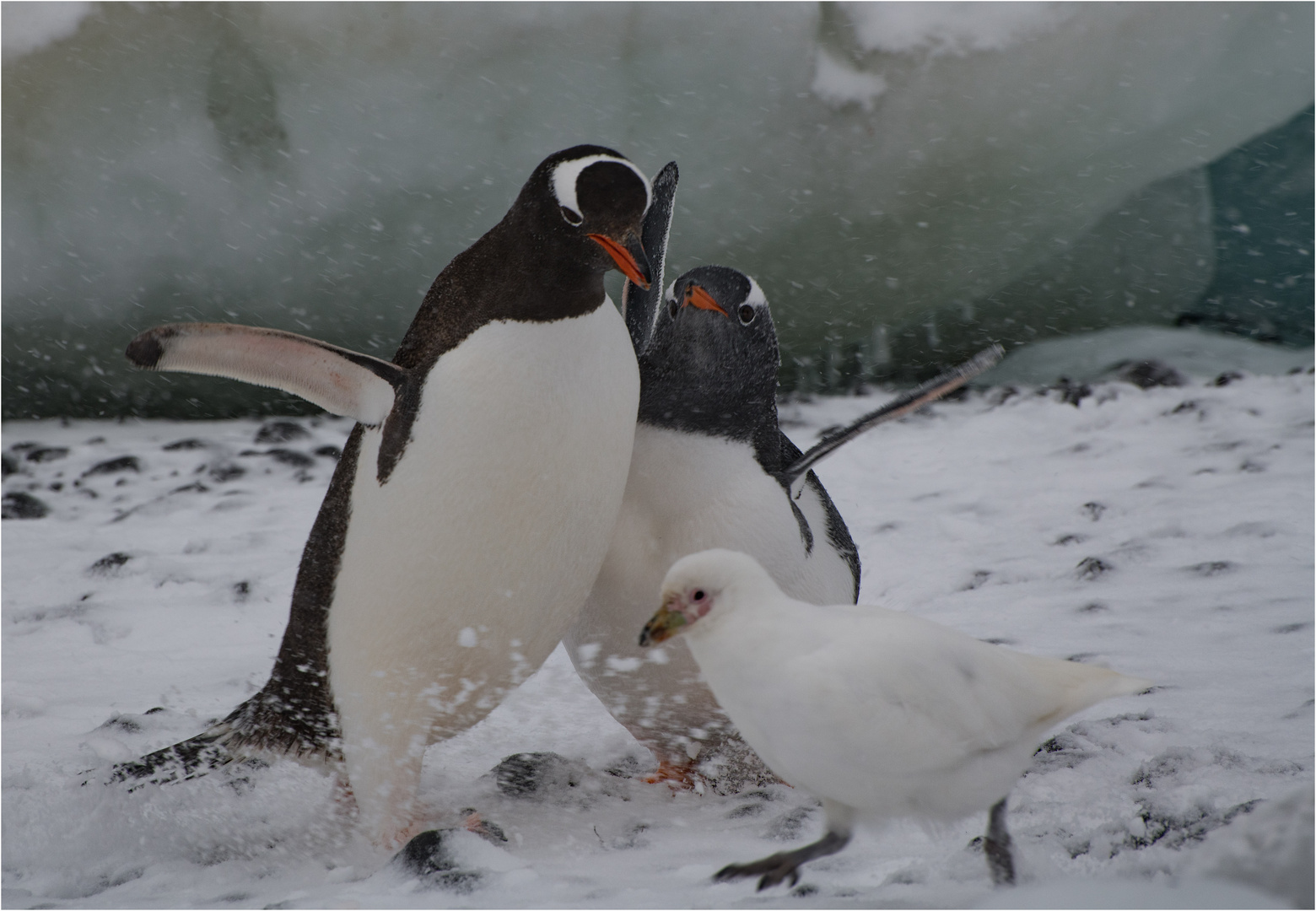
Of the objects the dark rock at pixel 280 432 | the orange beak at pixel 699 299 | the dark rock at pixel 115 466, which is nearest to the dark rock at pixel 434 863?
the orange beak at pixel 699 299

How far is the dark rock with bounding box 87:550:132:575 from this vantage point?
2.11 meters

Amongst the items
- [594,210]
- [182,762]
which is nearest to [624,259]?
[594,210]

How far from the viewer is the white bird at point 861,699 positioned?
0.71m

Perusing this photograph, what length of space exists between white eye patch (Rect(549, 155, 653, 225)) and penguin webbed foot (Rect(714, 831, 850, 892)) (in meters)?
0.58

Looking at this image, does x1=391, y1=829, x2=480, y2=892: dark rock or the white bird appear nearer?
the white bird

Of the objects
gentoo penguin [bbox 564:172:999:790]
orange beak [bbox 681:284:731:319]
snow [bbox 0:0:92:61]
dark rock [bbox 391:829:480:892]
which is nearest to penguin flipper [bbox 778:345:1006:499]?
gentoo penguin [bbox 564:172:999:790]

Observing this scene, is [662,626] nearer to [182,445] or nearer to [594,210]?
[594,210]

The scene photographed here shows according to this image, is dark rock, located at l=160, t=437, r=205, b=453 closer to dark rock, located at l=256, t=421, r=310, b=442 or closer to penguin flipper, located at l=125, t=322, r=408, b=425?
dark rock, located at l=256, t=421, r=310, b=442

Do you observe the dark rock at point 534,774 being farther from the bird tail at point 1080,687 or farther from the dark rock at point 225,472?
the dark rock at point 225,472

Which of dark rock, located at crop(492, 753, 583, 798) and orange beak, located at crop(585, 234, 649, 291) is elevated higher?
orange beak, located at crop(585, 234, 649, 291)

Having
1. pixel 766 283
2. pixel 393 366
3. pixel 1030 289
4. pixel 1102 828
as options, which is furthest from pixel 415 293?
pixel 1102 828

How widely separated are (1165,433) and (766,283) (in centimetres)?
154

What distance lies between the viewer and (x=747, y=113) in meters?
3.69

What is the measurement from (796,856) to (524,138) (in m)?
3.34
